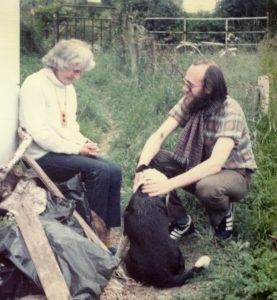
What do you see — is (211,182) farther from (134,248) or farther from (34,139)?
(34,139)

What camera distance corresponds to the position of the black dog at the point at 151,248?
3.62 m

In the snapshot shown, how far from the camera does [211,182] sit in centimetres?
399

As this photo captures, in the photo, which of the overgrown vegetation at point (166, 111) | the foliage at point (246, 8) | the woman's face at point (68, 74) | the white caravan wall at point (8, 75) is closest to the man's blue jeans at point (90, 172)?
the white caravan wall at point (8, 75)

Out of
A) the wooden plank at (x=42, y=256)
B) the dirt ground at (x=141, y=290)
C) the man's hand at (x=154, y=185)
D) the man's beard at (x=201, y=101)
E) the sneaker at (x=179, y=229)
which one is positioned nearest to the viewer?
the wooden plank at (x=42, y=256)

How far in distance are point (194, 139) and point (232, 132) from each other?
12.5 inches

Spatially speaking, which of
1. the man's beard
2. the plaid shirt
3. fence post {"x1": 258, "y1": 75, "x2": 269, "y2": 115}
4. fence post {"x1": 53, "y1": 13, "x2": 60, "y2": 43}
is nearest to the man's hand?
the plaid shirt

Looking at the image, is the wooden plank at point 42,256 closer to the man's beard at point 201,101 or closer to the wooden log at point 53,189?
the wooden log at point 53,189

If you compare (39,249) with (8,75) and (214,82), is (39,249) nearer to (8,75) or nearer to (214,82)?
(8,75)

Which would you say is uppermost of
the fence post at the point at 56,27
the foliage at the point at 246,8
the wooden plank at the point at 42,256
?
the foliage at the point at 246,8

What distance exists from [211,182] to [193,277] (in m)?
0.64

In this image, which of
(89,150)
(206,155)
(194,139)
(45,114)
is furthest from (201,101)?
(45,114)

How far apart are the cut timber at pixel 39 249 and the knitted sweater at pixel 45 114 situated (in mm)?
521

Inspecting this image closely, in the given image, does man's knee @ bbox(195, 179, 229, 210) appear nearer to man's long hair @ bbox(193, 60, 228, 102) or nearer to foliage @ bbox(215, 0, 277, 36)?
man's long hair @ bbox(193, 60, 228, 102)

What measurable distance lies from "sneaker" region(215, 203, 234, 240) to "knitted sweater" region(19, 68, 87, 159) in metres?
1.10
